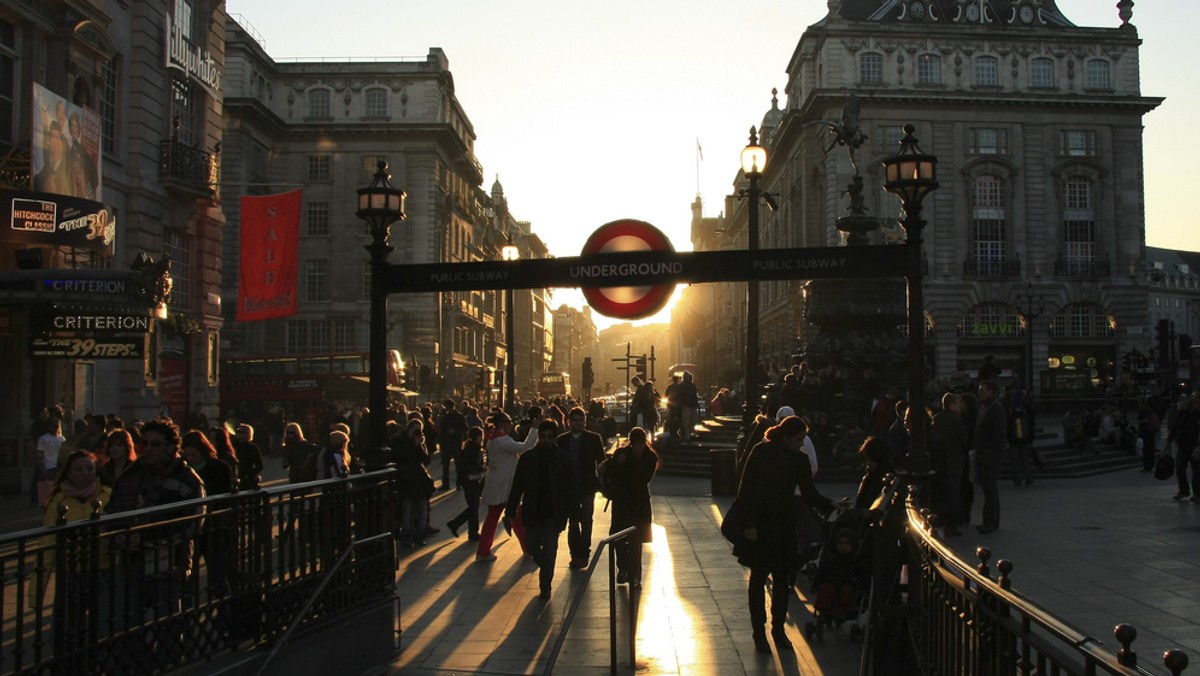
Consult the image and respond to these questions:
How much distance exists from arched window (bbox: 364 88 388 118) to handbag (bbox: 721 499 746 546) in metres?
57.1

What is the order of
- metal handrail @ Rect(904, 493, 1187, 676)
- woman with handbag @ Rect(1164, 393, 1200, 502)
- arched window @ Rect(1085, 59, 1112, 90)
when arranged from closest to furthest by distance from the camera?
metal handrail @ Rect(904, 493, 1187, 676) → woman with handbag @ Rect(1164, 393, 1200, 502) → arched window @ Rect(1085, 59, 1112, 90)

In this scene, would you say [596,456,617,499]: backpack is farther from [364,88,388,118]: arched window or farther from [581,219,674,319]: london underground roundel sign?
[364,88,388,118]: arched window

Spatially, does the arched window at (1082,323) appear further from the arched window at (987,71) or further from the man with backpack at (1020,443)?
the man with backpack at (1020,443)

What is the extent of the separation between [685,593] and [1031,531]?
19.0ft

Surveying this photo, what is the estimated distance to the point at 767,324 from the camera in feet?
262

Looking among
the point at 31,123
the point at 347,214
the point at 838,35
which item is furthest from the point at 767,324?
the point at 31,123

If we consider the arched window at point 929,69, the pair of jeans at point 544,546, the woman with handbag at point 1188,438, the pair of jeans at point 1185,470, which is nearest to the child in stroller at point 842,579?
the pair of jeans at point 544,546

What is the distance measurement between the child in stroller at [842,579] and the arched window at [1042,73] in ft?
200

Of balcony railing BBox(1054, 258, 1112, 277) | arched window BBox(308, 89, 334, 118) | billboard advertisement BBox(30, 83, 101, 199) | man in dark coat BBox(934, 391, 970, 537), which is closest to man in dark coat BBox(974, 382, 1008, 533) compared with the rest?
man in dark coat BBox(934, 391, 970, 537)

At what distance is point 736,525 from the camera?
8312 mm

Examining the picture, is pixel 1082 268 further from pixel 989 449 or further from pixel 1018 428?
pixel 989 449

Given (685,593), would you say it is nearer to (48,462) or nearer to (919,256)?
(919,256)

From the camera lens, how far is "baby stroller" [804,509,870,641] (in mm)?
8281

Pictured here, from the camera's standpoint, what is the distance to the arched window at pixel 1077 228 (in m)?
61.9
